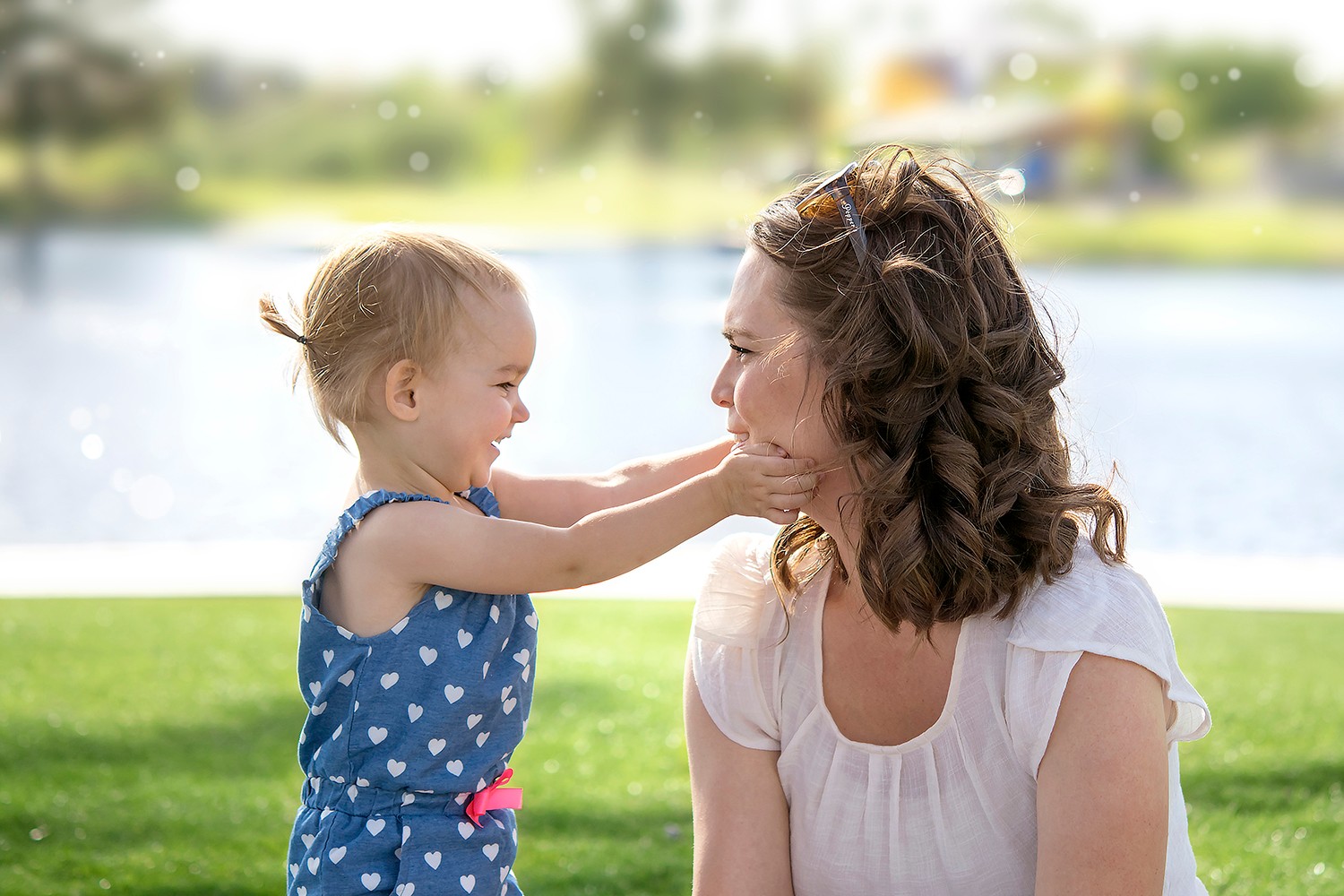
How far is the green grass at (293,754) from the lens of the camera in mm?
3408

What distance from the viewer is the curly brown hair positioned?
6.26 feet

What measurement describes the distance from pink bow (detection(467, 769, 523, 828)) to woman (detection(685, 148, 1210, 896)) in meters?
0.32

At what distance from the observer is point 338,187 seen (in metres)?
20.6

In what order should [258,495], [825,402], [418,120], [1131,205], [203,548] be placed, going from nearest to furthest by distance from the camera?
1. [825,402]
2. [203,548]
3. [258,495]
4. [418,120]
5. [1131,205]

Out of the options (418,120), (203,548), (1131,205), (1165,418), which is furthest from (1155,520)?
(1131,205)

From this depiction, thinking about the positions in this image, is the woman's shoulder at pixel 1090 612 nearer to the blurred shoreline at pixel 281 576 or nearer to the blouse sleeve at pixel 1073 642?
the blouse sleeve at pixel 1073 642

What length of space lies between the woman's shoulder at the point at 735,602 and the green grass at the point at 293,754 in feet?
4.52

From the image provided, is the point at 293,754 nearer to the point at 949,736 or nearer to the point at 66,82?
the point at 949,736

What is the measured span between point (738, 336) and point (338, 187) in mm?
19694

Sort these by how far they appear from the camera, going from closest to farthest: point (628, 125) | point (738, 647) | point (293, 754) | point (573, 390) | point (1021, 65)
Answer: point (738, 647) → point (293, 754) → point (573, 390) → point (1021, 65) → point (628, 125)

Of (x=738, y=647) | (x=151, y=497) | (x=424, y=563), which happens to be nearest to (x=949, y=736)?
(x=738, y=647)

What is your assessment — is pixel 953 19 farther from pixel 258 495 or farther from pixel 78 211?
pixel 78 211

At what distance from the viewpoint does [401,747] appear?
2008 millimetres

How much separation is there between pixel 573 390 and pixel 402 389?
1330 cm
